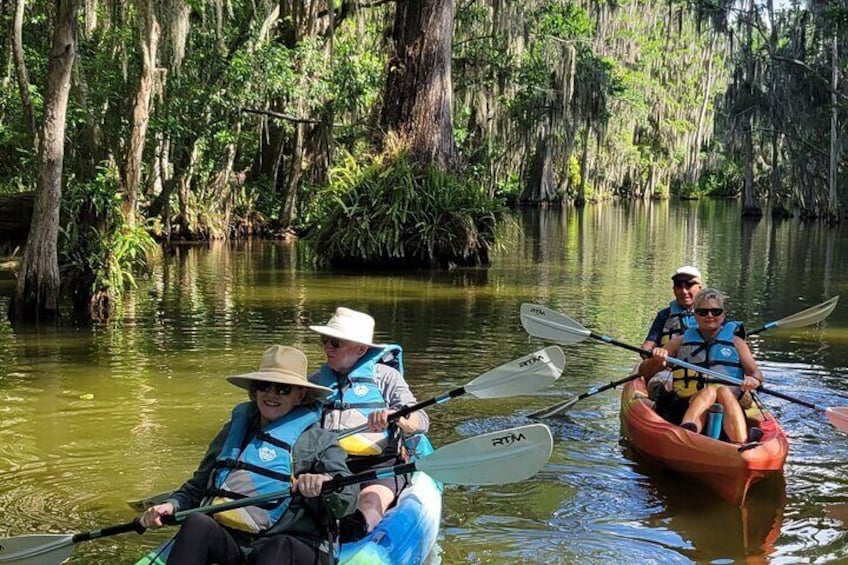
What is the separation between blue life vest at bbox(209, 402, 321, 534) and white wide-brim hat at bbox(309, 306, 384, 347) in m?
0.83

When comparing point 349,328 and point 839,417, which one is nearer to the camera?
point 349,328

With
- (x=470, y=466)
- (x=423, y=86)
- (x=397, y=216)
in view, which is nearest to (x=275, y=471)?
(x=470, y=466)

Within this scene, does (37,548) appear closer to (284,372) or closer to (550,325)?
(284,372)

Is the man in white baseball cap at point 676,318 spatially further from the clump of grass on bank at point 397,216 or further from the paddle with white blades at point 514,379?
the clump of grass on bank at point 397,216

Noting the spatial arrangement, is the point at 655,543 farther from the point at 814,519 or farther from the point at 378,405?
the point at 378,405

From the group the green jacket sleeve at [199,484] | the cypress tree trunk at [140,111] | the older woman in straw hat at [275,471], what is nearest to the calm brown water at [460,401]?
the green jacket sleeve at [199,484]

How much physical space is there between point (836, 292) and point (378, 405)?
42.7 ft

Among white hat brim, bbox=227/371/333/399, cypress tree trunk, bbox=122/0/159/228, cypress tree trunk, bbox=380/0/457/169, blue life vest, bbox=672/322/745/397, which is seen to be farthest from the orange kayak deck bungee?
cypress tree trunk, bbox=380/0/457/169

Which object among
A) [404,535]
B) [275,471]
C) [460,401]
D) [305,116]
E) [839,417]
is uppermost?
[305,116]

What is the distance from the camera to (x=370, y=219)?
18406mm

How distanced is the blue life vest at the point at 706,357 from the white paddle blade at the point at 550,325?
52.0 inches

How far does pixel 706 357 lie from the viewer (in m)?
6.66

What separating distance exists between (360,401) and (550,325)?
348 centimetres

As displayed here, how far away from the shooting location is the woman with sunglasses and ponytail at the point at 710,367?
634 cm
